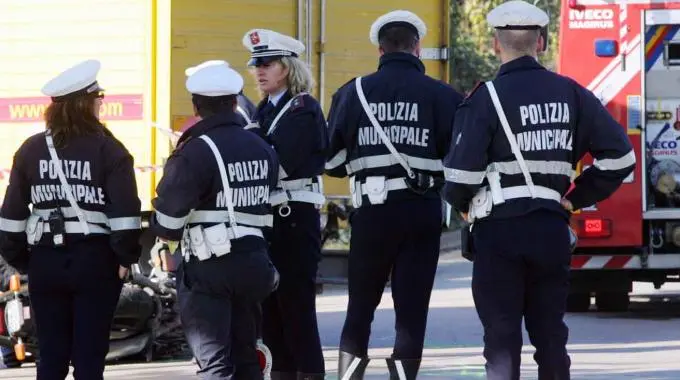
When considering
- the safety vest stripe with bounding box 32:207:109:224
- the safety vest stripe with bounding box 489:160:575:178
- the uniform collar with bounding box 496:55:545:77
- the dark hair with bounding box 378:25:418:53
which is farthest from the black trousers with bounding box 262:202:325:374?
the uniform collar with bounding box 496:55:545:77

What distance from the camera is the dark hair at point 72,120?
744 centimetres

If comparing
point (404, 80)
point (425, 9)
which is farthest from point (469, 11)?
point (404, 80)

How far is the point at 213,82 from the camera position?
23.5ft

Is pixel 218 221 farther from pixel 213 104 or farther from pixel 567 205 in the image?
pixel 567 205

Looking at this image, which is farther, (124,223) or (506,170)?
(124,223)

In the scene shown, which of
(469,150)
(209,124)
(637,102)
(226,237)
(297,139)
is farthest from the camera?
(637,102)

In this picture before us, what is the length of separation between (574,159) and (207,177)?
169 centimetres

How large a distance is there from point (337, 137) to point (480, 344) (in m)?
4.09

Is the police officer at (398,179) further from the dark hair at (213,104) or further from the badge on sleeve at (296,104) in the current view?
the dark hair at (213,104)

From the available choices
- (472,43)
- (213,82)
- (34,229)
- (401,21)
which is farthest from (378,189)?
(472,43)

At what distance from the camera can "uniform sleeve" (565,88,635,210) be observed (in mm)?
7086

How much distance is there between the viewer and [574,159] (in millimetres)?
7129

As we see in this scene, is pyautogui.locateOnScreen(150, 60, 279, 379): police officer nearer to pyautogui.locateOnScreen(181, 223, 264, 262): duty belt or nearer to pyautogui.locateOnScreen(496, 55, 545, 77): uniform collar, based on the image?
pyautogui.locateOnScreen(181, 223, 264, 262): duty belt

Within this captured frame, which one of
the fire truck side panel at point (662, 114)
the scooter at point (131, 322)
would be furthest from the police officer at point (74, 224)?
Result: the fire truck side panel at point (662, 114)
